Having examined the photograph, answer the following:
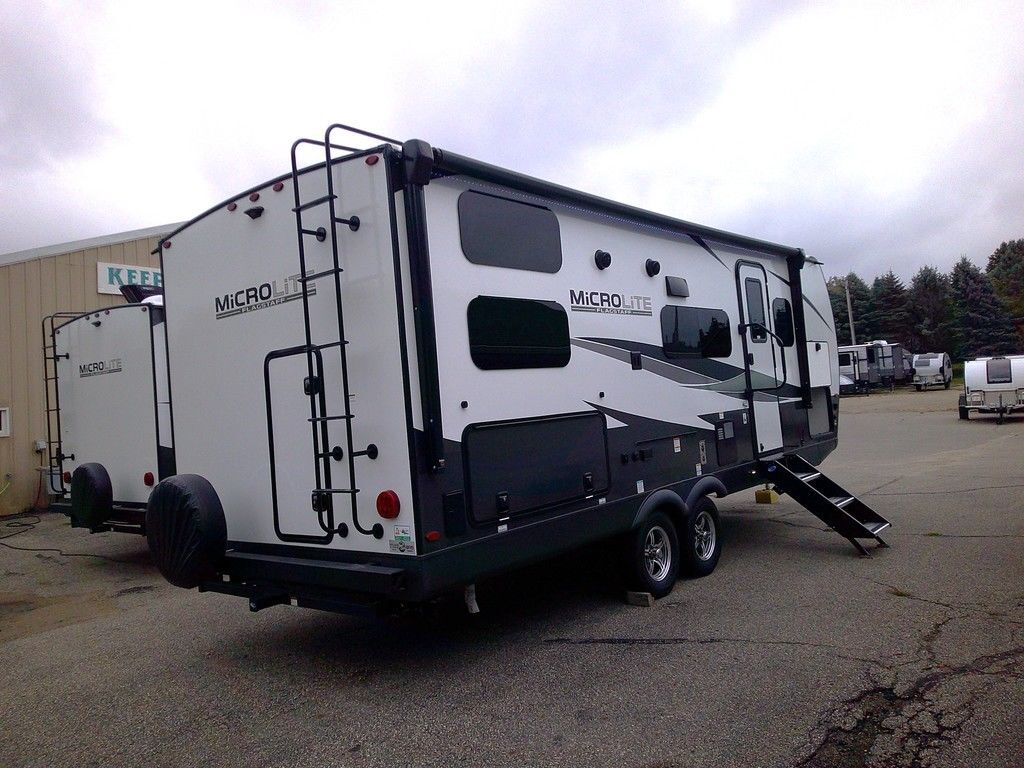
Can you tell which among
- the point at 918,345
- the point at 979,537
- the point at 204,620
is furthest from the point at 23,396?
the point at 918,345

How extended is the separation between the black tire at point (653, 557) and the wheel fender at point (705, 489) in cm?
28

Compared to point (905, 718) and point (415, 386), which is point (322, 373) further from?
point (905, 718)

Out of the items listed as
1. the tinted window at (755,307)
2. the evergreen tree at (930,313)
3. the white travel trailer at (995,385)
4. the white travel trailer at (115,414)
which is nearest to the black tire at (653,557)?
A: the tinted window at (755,307)

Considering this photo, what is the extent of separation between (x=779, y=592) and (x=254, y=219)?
16.1ft

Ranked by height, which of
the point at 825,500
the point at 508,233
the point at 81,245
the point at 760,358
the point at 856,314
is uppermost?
the point at 856,314

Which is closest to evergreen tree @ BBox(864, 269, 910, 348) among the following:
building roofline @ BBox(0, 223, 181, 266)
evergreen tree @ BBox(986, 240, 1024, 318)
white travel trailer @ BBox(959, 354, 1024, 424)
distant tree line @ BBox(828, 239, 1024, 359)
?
distant tree line @ BBox(828, 239, 1024, 359)

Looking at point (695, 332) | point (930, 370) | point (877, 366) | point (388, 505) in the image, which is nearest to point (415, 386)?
point (388, 505)

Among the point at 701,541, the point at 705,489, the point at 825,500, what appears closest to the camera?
the point at 705,489

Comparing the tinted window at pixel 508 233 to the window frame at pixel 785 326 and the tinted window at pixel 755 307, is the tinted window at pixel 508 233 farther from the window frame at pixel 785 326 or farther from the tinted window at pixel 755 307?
the window frame at pixel 785 326

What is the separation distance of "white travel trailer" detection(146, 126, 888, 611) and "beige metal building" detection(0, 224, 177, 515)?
9.22 m

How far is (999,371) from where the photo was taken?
72.0ft

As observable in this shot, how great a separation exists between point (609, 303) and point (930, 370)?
41.2m

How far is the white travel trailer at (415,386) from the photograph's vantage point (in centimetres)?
452

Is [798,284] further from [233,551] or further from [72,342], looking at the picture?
[72,342]
